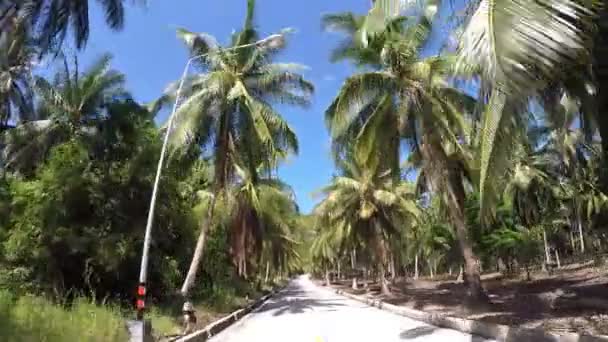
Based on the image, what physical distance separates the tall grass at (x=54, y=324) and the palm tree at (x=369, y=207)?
21.8m

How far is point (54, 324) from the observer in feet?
30.3

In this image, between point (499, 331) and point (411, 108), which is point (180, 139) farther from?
point (499, 331)

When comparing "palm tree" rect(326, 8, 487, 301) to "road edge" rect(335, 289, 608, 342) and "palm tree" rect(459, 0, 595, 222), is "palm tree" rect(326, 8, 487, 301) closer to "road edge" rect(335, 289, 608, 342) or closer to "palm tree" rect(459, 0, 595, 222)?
"road edge" rect(335, 289, 608, 342)

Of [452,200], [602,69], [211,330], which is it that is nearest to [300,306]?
[211,330]

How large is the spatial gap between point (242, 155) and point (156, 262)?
5.51 meters

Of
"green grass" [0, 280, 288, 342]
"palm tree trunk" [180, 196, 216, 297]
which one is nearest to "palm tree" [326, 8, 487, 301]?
"palm tree trunk" [180, 196, 216, 297]

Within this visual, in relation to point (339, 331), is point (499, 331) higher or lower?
higher

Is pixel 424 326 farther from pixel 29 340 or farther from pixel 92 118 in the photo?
pixel 92 118

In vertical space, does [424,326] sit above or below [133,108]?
below

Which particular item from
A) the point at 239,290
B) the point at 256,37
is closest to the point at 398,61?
the point at 256,37

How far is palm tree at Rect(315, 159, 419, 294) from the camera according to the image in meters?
32.1

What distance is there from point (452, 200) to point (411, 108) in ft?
11.3

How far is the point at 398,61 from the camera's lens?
60.0 ft

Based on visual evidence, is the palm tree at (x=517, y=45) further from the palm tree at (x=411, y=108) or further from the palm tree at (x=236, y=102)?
the palm tree at (x=236, y=102)
